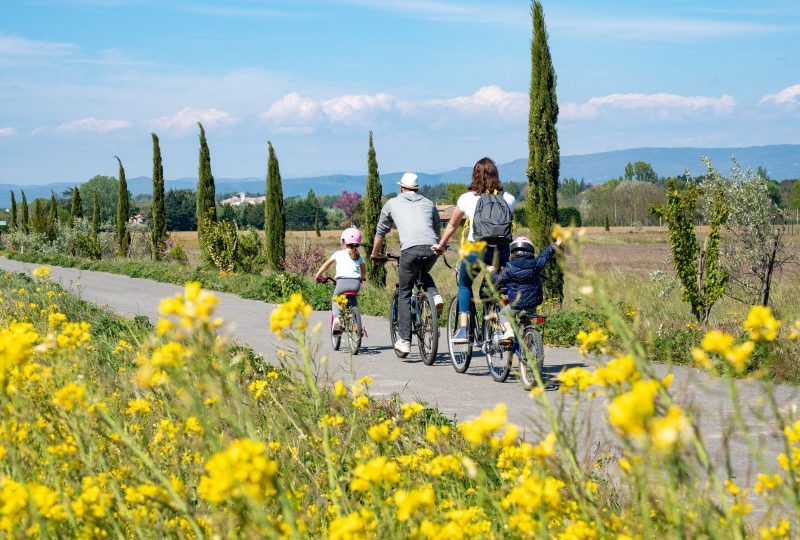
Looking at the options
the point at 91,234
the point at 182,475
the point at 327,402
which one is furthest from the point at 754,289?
the point at 91,234

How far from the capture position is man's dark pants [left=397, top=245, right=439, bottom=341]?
900cm

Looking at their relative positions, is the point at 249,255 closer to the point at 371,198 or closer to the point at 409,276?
the point at 371,198

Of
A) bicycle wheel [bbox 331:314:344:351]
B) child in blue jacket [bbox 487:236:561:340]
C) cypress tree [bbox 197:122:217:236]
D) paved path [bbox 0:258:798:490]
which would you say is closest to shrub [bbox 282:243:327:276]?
cypress tree [bbox 197:122:217:236]

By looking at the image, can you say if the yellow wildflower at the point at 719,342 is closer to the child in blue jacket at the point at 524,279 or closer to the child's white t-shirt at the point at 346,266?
the child in blue jacket at the point at 524,279

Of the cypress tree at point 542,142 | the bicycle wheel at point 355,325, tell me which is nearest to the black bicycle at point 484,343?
the bicycle wheel at point 355,325

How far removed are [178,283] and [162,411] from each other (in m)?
18.2

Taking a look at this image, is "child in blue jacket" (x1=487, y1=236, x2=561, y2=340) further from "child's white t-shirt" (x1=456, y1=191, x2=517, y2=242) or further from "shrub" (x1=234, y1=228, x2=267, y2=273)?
"shrub" (x1=234, y1=228, x2=267, y2=273)

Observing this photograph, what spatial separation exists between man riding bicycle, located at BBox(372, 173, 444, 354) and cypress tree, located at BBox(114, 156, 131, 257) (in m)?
32.6

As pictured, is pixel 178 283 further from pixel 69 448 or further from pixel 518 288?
pixel 69 448

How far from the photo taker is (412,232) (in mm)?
9047

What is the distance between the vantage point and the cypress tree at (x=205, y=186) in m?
30.2

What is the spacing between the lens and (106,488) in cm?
356

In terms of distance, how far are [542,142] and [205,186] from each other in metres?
17.6

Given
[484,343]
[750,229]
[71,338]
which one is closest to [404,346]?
[484,343]
